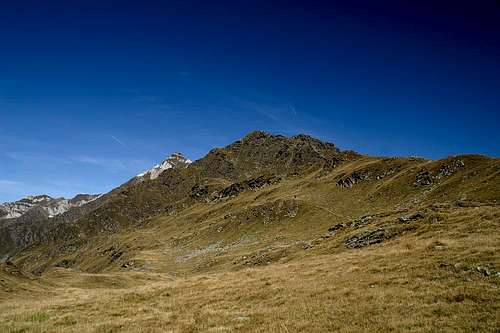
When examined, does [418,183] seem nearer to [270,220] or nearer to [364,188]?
[364,188]

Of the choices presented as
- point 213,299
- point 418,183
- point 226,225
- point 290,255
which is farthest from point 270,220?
point 213,299

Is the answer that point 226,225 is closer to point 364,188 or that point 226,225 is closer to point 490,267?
point 364,188

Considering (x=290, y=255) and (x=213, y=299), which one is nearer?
(x=213, y=299)

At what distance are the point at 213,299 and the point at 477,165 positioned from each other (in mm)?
83625

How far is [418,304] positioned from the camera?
1950 centimetres

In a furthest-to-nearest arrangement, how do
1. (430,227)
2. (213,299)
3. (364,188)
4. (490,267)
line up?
(364,188), (430,227), (213,299), (490,267)

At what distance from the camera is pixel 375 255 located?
33.9 m

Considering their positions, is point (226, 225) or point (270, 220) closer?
point (270, 220)

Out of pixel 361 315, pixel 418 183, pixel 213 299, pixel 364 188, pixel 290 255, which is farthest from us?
pixel 364 188

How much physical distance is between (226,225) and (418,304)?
127339 mm

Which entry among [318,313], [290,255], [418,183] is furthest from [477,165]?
[318,313]

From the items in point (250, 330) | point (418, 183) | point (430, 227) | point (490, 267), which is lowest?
point (250, 330)

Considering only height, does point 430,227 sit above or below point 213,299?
above

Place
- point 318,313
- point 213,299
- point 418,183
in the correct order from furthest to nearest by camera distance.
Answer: point 418,183 → point 213,299 → point 318,313
